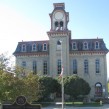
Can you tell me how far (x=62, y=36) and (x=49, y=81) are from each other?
461 inches

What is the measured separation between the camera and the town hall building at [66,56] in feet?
218

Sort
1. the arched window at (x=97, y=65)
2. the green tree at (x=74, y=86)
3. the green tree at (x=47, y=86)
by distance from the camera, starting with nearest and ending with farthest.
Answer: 1. the green tree at (x=47, y=86)
2. the green tree at (x=74, y=86)
3. the arched window at (x=97, y=65)

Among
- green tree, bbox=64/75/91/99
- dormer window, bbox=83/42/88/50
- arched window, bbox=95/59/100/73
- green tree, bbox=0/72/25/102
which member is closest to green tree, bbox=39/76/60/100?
green tree, bbox=64/75/91/99

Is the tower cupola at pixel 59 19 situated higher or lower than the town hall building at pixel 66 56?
higher

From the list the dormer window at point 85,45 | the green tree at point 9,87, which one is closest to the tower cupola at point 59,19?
the dormer window at point 85,45

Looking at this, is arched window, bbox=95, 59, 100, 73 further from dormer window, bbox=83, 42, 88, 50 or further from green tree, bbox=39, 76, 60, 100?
green tree, bbox=39, 76, 60, 100

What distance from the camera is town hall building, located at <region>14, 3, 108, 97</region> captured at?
66312 mm

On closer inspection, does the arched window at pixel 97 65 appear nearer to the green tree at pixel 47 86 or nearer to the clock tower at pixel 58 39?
the clock tower at pixel 58 39

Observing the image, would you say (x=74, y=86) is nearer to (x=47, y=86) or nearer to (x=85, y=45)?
(x=47, y=86)

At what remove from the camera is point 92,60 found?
68.0m

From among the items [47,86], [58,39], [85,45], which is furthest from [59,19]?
[47,86]

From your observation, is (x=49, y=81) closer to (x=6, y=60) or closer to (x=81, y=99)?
(x=81, y=99)

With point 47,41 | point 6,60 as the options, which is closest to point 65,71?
point 47,41

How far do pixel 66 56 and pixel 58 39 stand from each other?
13.0ft
